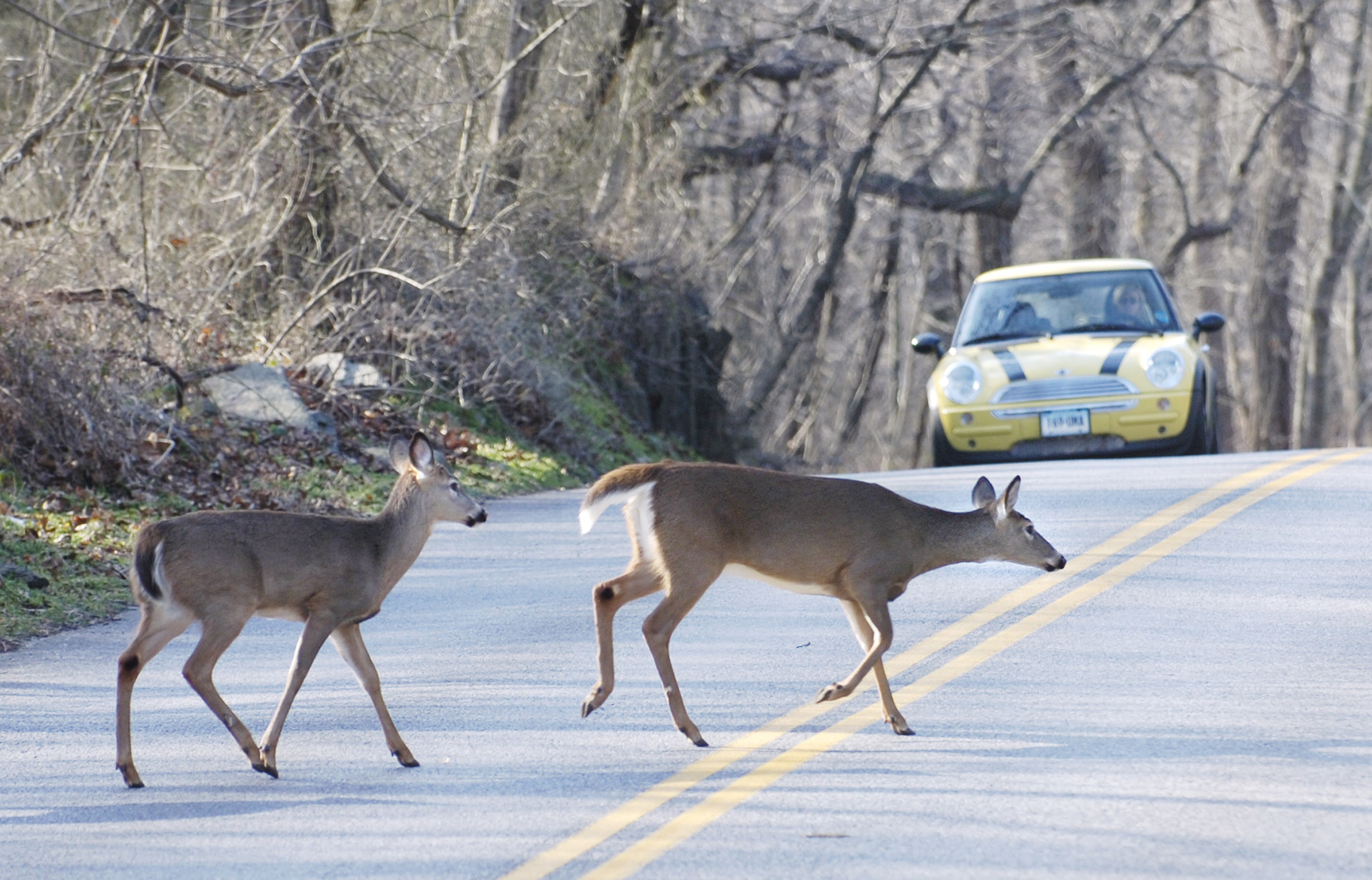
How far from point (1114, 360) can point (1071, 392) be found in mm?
502

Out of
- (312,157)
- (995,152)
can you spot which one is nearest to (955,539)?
(312,157)

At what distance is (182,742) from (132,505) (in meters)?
6.28

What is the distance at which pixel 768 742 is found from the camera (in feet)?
23.0

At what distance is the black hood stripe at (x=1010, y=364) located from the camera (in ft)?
55.7

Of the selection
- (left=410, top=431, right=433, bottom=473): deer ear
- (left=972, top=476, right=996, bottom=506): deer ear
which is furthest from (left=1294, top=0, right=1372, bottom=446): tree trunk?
(left=410, top=431, right=433, bottom=473): deer ear

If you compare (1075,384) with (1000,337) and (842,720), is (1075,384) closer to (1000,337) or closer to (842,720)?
(1000,337)

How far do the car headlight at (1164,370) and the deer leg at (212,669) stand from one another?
11.8 m

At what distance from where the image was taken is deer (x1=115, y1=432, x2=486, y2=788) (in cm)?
666

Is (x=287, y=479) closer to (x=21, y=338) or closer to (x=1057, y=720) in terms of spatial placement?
(x=21, y=338)

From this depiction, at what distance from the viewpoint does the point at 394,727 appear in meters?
6.82

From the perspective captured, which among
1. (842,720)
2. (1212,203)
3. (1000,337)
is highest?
(1212,203)

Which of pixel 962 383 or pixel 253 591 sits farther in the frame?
pixel 962 383

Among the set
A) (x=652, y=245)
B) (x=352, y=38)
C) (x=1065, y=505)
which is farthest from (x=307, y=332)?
(x=1065, y=505)

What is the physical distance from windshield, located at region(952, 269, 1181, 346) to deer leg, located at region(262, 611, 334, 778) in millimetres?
12056
